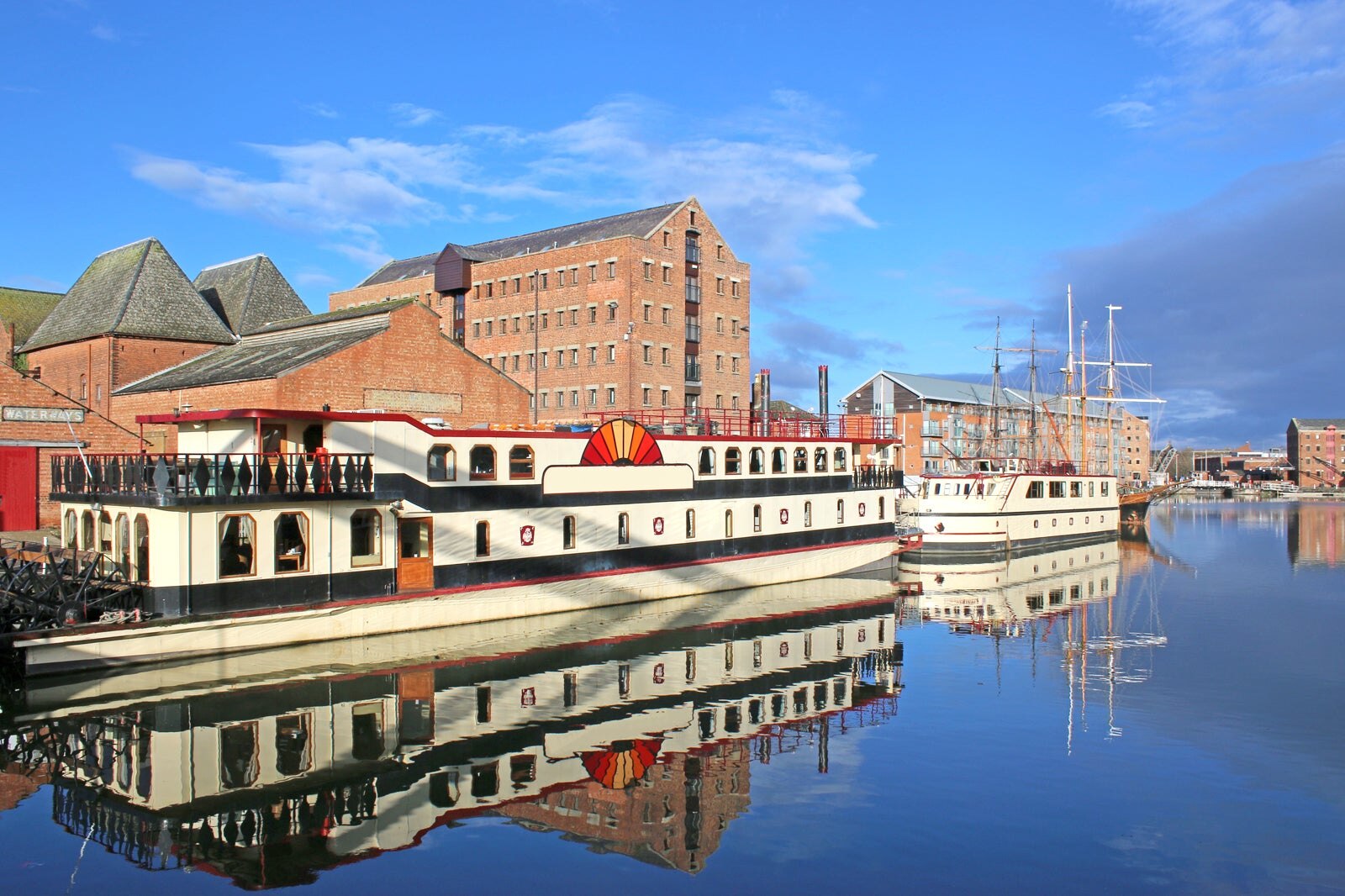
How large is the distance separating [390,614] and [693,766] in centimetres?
1163

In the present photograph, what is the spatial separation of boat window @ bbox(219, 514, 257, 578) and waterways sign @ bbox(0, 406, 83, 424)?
714 inches

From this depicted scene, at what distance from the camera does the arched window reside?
86.9 ft

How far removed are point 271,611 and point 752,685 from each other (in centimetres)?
1108

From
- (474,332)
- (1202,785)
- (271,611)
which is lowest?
(1202,785)

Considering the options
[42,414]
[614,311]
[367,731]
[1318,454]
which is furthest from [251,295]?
[1318,454]

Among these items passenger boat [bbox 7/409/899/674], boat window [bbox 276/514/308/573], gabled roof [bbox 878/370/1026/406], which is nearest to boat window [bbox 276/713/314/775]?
passenger boat [bbox 7/409/899/674]

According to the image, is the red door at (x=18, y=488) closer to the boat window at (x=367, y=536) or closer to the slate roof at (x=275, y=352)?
the slate roof at (x=275, y=352)

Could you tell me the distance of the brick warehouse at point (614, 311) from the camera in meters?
59.3

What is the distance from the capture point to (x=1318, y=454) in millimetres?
184250

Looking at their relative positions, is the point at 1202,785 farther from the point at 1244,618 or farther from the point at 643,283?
the point at 643,283

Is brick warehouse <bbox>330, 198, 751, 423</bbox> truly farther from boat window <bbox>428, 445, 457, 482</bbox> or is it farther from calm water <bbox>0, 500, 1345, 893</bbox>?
calm water <bbox>0, 500, 1345, 893</bbox>

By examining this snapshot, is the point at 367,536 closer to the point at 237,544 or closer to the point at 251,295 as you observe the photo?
the point at 237,544

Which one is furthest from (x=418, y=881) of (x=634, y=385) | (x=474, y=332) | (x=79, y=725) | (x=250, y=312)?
(x=474, y=332)

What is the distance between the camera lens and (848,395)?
108 meters
